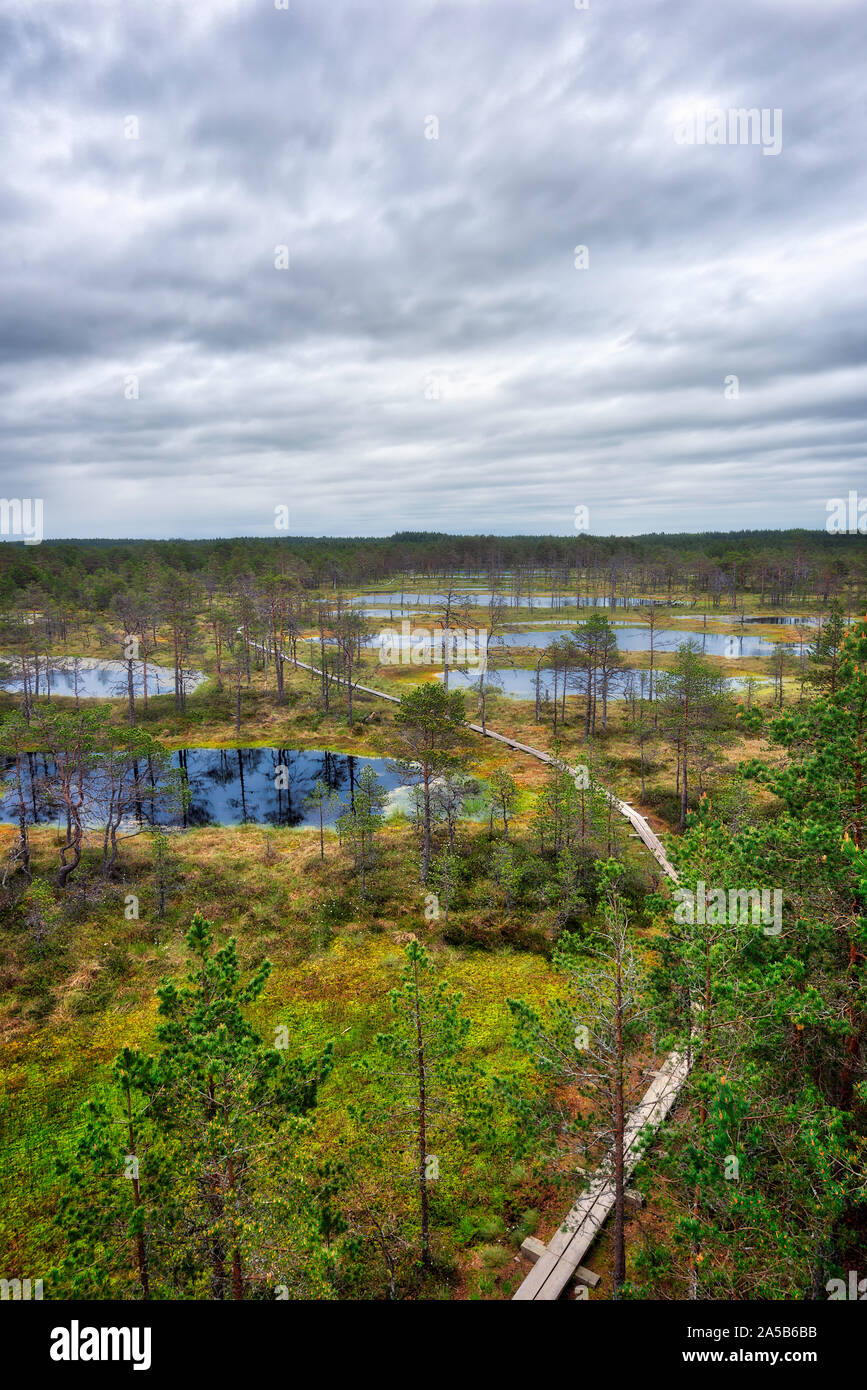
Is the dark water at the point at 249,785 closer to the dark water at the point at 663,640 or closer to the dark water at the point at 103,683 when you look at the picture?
the dark water at the point at 103,683

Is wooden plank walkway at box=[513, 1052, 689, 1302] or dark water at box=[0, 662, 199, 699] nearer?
wooden plank walkway at box=[513, 1052, 689, 1302]

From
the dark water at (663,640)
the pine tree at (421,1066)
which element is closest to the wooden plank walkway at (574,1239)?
the pine tree at (421,1066)

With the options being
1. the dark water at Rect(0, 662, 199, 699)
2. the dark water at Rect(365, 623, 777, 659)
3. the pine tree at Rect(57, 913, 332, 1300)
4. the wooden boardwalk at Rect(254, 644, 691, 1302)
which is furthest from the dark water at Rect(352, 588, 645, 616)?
the pine tree at Rect(57, 913, 332, 1300)

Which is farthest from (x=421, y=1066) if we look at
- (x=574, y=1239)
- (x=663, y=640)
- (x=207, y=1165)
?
(x=663, y=640)

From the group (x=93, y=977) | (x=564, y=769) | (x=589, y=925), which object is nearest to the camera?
(x=93, y=977)

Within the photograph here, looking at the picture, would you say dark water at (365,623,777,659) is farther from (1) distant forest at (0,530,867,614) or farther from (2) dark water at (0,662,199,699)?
(2) dark water at (0,662,199,699)

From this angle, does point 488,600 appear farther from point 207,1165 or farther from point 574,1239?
point 207,1165
